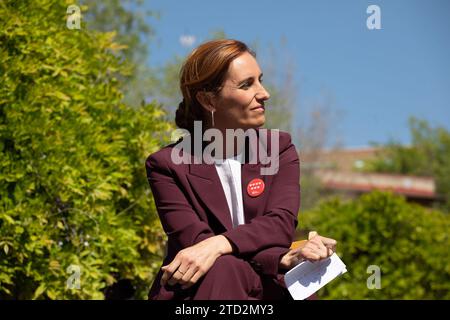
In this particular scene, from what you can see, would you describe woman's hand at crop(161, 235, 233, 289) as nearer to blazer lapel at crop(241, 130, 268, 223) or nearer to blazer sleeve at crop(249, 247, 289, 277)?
blazer sleeve at crop(249, 247, 289, 277)

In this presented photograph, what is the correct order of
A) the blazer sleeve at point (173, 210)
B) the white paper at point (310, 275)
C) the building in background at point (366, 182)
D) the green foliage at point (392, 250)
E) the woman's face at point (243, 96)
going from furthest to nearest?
the building in background at point (366, 182) → the green foliage at point (392, 250) → the woman's face at point (243, 96) → the blazer sleeve at point (173, 210) → the white paper at point (310, 275)

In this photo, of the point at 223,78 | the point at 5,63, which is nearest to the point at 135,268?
the point at 5,63

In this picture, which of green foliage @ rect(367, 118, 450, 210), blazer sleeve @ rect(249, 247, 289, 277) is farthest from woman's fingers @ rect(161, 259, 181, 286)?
green foliage @ rect(367, 118, 450, 210)

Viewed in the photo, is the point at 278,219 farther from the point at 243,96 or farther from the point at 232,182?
the point at 243,96

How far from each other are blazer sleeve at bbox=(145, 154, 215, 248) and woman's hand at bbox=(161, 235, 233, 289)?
0.46ft

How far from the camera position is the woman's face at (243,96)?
2912 mm

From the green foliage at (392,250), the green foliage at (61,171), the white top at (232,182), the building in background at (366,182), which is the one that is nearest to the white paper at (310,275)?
the white top at (232,182)

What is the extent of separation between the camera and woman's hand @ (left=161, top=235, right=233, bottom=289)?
243 cm

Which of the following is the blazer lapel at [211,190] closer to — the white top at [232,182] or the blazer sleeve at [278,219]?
the white top at [232,182]

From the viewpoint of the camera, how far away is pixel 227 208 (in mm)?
2836

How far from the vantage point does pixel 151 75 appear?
1745cm
